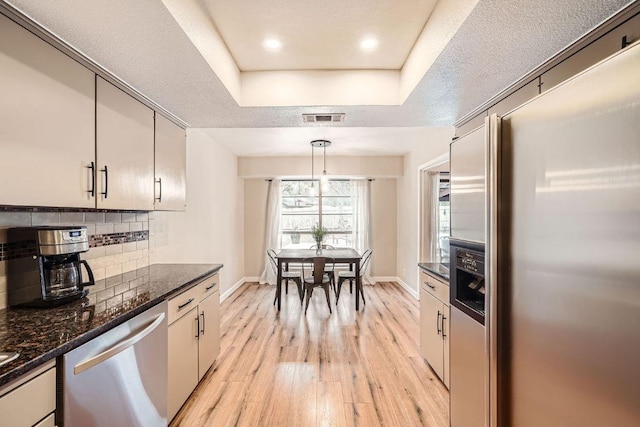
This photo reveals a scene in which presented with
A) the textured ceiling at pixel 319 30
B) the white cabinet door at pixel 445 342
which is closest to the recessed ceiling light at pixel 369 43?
the textured ceiling at pixel 319 30

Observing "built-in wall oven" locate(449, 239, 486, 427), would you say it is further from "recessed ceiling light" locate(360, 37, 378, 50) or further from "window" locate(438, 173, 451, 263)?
"window" locate(438, 173, 451, 263)

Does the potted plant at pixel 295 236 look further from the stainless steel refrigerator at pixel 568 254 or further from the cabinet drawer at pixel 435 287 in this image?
the stainless steel refrigerator at pixel 568 254

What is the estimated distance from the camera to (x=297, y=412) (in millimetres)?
2145

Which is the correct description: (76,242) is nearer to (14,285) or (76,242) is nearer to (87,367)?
(14,285)

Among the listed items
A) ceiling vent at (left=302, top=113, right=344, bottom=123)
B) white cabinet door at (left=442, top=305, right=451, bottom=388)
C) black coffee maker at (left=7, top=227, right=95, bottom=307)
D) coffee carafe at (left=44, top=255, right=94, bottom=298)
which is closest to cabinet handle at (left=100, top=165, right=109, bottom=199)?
black coffee maker at (left=7, top=227, right=95, bottom=307)

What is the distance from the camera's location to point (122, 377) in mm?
1433

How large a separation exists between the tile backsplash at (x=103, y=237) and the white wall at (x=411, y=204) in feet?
11.7

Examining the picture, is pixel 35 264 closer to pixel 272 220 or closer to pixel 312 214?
pixel 272 220

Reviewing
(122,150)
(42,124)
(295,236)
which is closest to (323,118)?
(122,150)

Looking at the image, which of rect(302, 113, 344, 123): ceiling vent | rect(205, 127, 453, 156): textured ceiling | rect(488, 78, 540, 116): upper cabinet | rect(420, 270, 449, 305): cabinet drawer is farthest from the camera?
rect(205, 127, 453, 156): textured ceiling

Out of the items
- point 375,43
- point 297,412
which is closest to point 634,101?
point 375,43

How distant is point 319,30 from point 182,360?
2.42 m

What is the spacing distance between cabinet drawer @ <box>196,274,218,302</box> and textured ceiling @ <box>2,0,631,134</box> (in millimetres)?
1456

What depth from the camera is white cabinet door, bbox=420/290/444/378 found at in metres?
2.44
